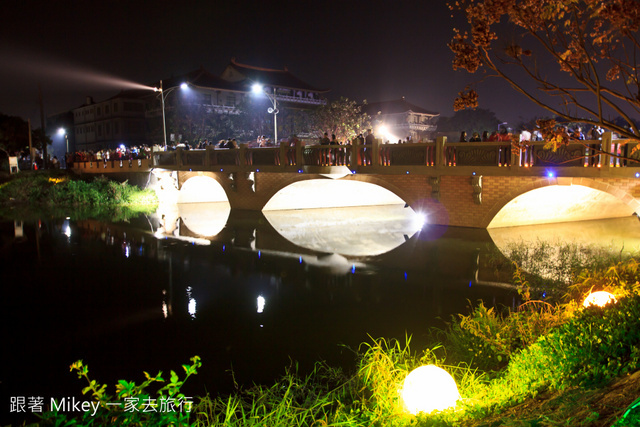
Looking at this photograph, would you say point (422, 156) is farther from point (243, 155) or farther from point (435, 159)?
point (243, 155)

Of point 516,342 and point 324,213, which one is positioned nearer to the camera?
point 516,342

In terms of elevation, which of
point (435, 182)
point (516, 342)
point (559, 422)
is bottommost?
point (516, 342)

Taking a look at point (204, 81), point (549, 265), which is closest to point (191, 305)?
point (549, 265)

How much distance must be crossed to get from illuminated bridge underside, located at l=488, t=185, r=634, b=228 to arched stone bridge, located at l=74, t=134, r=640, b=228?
0.05 meters

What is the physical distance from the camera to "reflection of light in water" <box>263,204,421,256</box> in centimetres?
1875

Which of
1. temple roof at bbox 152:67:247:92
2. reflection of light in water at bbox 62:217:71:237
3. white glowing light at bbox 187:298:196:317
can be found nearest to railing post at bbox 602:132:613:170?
white glowing light at bbox 187:298:196:317

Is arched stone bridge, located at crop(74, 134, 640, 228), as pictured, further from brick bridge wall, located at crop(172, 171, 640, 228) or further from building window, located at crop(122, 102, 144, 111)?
building window, located at crop(122, 102, 144, 111)

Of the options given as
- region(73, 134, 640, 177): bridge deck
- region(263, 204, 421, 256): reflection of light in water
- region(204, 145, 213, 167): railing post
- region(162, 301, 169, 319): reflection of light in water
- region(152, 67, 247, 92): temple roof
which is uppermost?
region(152, 67, 247, 92): temple roof

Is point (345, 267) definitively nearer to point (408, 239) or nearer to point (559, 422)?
point (408, 239)

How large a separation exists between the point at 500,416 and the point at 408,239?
50.1 feet

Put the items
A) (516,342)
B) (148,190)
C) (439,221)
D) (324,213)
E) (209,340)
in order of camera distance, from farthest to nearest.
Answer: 1. (148,190)
2. (324,213)
3. (439,221)
4. (209,340)
5. (516,342)

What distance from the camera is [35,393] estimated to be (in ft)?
23.5

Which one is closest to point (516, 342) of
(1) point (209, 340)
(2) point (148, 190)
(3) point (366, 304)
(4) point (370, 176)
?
(3) point (366, 304)

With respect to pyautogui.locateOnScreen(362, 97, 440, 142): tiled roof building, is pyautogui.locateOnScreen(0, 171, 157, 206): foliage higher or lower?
lower
